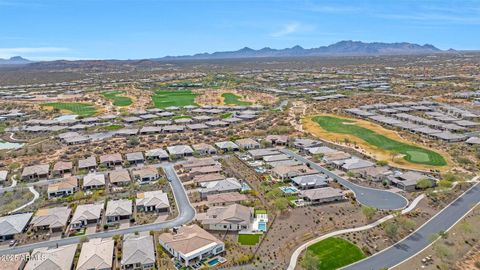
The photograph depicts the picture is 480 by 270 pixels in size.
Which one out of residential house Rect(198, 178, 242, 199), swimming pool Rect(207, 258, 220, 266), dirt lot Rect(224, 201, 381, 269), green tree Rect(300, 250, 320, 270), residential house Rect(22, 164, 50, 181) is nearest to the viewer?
green tree Rect(300, 250, 320, 270)

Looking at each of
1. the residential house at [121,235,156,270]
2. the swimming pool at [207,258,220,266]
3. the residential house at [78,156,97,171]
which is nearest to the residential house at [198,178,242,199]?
the residential house at [121,235,156,270]

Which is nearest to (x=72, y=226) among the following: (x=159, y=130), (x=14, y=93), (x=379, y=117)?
(x=159, y=130)

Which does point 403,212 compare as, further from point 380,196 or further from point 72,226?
point 72,226

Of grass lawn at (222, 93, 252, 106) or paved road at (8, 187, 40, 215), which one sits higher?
paved road at (8, 187, 40, 215)

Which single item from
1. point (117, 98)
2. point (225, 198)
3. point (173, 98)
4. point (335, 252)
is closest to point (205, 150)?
point (225, 198)

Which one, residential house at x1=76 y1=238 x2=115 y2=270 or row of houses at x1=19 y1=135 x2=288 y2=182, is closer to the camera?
residential house at x1=76 y1=238 x2=115 y2=270

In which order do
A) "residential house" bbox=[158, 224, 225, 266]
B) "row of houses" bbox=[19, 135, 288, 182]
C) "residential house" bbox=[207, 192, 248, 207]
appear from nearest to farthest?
"residential house" bbox=[158, 224, 225, 266], "residential house" bbox=[207, 192, 248, 207], "row of houses" bbox=[19, 135, 288, 182]

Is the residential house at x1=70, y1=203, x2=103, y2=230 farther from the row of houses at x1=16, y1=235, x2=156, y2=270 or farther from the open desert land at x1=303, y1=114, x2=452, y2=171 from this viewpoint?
the open desert land at x1=303, y1=114, x2=452, y2=171
